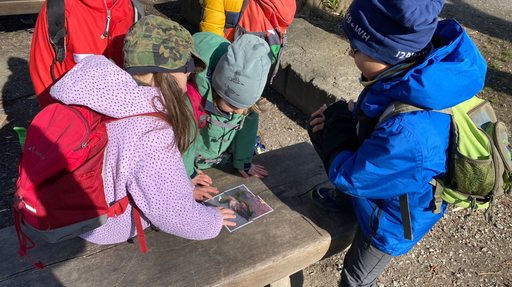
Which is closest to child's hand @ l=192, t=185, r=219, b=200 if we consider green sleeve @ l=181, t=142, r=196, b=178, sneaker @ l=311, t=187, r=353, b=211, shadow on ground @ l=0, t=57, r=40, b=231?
green sleeve @ l=181, t=142, r=196, b=178

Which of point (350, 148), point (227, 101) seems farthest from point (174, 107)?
point (350, 148)

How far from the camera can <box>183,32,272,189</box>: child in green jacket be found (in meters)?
1.96

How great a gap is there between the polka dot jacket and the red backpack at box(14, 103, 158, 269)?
0.05 meters

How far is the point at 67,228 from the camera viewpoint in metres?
1.37

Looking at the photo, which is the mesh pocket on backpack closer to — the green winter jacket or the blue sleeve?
the blue sleeve

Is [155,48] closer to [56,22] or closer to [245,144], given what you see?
→ [245,144]

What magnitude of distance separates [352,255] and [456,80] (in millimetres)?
1138

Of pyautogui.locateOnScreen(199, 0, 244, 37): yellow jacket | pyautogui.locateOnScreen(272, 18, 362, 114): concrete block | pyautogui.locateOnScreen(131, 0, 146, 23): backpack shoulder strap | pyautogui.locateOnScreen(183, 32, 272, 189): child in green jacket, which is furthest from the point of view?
pyautogui.locateOnScreen(272, 18, 362, 114): concrete block

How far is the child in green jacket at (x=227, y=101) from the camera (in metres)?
1.96

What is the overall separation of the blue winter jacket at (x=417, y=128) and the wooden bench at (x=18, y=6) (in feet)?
19.2

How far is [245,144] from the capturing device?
2426 millimetres

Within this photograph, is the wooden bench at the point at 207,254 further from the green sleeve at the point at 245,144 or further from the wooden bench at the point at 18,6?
the wooden bench at the point at 18,6

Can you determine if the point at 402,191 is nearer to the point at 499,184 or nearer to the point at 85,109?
the point at 499,184

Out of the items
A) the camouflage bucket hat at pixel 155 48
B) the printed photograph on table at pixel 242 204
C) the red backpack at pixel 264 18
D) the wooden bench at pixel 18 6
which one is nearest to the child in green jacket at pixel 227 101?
the printed photograph on table at pixel 242 204
